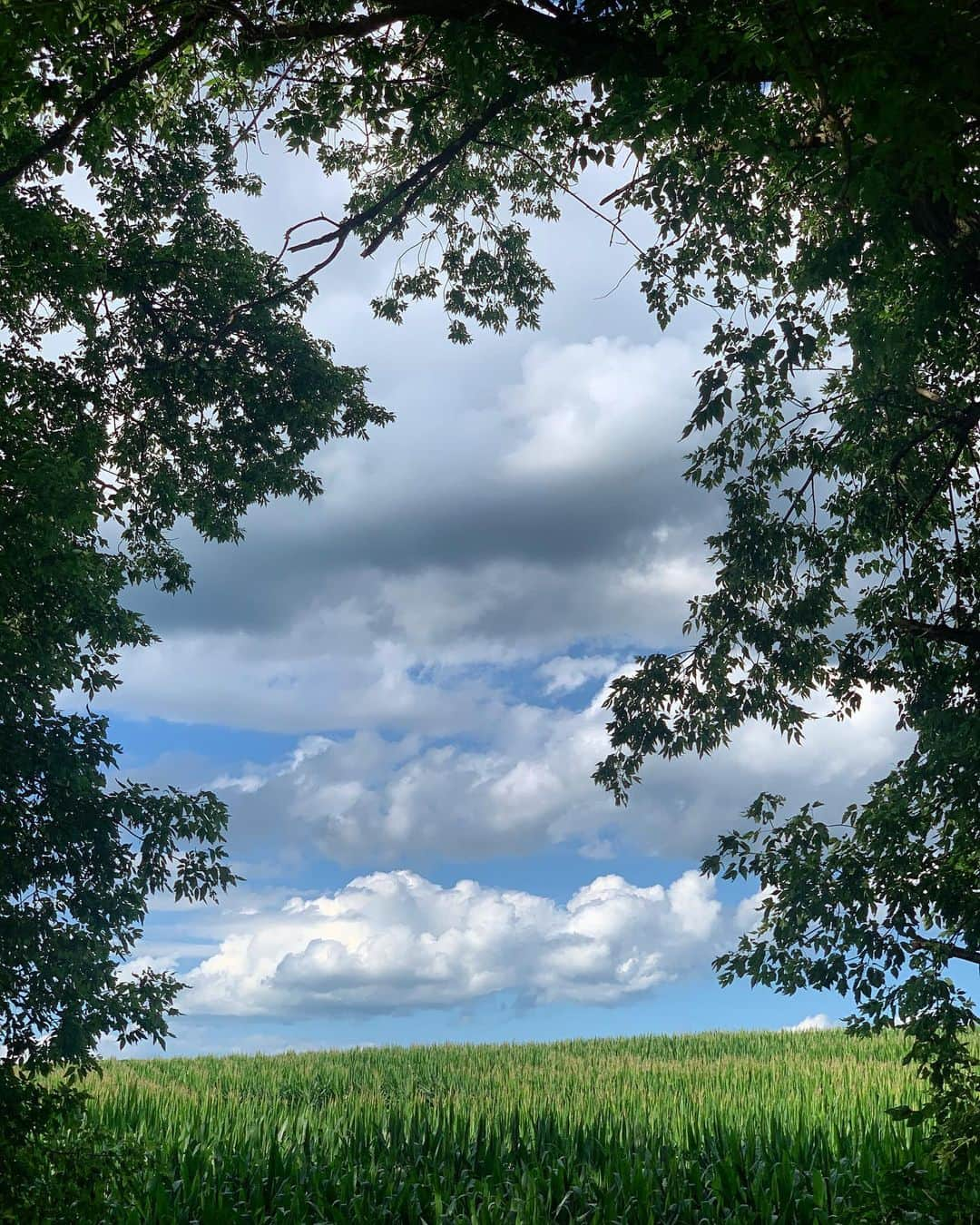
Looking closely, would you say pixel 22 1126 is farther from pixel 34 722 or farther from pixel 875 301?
pixel 875 301

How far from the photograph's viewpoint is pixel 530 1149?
10820 millimetres

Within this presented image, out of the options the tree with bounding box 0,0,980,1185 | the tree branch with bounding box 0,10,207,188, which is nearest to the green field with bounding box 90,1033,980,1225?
the tree with bounding box 0,0,980,1185

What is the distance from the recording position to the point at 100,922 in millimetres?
11594

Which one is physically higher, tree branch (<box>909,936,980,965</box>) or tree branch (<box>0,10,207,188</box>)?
tree branch (<box>0,10,207,188</box>)

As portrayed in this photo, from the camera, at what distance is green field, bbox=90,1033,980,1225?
9.06m

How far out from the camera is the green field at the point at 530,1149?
906cm

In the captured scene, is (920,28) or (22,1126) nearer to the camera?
(920,28)

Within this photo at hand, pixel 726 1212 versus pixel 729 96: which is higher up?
pixel 729 96

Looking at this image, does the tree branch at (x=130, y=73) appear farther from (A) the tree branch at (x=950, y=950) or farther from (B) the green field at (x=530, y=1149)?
(A) the tree branch at (x=950, y=950)

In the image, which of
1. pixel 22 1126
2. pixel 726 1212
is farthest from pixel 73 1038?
pixel 726 1212

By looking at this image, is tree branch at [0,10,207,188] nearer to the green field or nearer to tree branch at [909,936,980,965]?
the green field

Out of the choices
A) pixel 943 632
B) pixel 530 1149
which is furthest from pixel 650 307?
pixel 530 1149

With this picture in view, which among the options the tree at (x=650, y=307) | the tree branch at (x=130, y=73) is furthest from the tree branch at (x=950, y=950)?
the tree branch at (x=130, y=73)

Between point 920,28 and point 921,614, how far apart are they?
7.35 m
